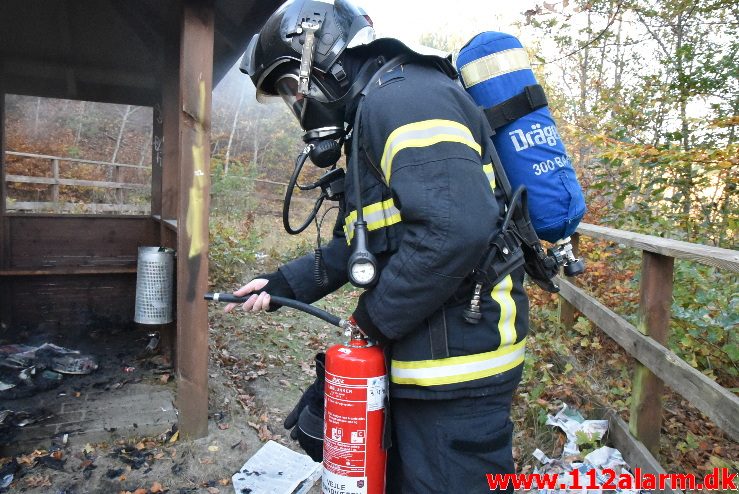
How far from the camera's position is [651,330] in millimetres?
2703

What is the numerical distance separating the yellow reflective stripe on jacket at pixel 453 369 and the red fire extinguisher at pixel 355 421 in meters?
Result: 0.09

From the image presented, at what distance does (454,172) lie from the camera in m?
1.29

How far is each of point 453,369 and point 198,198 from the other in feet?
7.96

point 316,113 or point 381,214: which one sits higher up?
point 316,113

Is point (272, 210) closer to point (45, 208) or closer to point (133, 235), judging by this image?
point (45, 208)

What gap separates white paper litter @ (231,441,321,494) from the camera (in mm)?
2928

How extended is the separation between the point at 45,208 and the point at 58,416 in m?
10.00

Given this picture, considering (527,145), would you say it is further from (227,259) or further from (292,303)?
(227,259)

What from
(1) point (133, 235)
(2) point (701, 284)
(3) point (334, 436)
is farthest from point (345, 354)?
(1) point (133, 235)

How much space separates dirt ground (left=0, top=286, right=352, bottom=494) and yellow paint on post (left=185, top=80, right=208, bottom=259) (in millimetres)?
1289

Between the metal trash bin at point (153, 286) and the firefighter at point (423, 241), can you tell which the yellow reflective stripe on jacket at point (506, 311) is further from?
the metal trash bin at point (153, 286)

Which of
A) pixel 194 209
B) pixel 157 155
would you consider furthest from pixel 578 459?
pixel 157 155

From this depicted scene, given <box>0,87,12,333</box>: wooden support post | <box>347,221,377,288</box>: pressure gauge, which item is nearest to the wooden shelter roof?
<box>0,87,12,333</box>: wooden support post

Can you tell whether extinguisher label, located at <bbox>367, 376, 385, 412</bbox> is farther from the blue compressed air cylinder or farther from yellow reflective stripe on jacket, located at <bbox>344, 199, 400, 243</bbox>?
the blue compressed air cylinder
